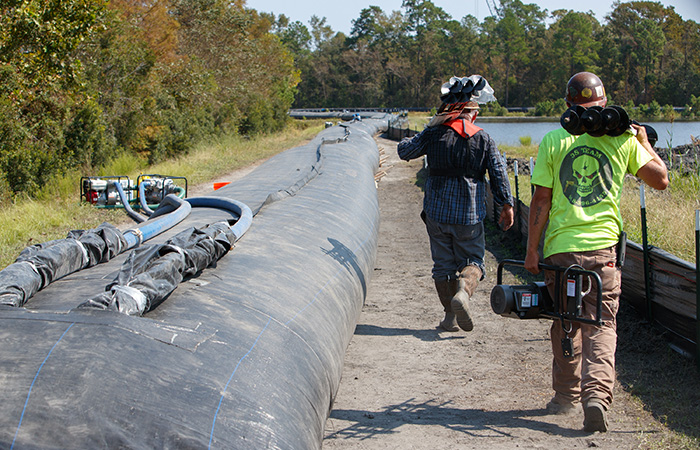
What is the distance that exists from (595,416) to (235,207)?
3.38 metres

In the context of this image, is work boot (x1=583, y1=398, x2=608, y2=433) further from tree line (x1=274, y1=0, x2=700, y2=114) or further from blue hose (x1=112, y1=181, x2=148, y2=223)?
tree line (x1=274, y1=0, x2=700, y2=114)

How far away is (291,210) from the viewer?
5793 millimetres

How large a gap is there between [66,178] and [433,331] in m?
10.4

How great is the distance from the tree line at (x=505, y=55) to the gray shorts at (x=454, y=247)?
1613 inches

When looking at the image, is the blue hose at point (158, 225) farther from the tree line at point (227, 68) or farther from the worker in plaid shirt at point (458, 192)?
the tree line at point (227, 68)

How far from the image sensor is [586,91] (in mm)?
3850

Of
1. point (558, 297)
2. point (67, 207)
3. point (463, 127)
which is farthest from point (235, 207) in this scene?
point (67, 207)

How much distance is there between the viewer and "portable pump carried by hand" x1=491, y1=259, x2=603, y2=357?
3578 millimetres

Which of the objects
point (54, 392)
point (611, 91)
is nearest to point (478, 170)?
point (54, 392)

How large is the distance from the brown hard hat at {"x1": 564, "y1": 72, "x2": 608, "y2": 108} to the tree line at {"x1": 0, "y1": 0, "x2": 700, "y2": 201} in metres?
9.81

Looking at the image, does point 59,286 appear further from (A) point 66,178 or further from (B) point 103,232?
(A) point 66,178

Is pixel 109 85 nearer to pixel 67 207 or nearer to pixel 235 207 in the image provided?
pixel 67 207

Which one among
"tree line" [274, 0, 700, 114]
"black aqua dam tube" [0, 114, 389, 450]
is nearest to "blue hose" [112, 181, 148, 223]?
"black aqua dam tube" [0, 114, 389, 450]

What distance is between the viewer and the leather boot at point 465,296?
4.68 metres
